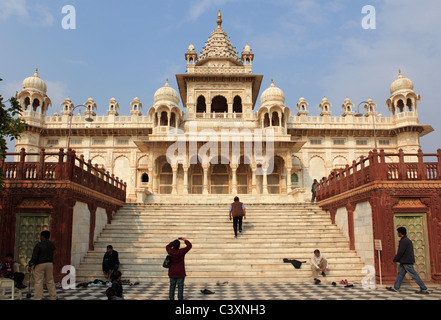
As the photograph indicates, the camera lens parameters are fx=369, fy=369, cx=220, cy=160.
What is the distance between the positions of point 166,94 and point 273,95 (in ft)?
29.1

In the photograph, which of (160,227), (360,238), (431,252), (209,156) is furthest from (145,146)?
(431,252)

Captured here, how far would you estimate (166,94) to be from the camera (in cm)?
3047

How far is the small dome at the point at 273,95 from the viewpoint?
30.6m

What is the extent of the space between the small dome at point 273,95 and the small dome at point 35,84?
757 inches

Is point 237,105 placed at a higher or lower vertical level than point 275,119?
higher

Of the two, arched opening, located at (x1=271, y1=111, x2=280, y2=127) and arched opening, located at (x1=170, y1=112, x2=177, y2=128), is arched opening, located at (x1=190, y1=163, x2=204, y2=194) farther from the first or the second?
arched opening, located at (x1=271, y1=111, x2=280, y2=127)

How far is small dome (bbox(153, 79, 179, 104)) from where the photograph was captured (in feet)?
99.9

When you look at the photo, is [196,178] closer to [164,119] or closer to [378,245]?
[164,119]

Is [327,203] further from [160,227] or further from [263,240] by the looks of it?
[160,227]

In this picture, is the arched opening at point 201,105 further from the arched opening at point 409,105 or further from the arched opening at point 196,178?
the arched opening at point 409,105

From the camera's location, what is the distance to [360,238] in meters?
12.4

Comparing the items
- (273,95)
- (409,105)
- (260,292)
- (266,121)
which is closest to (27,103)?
(266,121)

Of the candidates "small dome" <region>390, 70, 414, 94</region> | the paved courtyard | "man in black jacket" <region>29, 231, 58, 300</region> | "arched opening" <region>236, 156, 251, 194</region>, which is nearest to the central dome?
"arched opening" <region>236, 156, 251, 194</region>

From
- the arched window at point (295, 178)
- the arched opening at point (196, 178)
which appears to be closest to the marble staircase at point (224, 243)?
the arched opening at point (196, 178)
